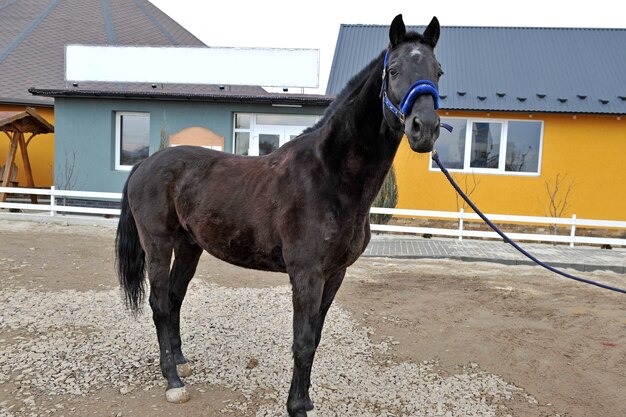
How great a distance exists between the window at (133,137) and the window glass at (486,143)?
9.66m

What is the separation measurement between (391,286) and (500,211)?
738 centimetres

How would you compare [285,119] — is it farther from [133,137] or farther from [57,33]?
[57,33]

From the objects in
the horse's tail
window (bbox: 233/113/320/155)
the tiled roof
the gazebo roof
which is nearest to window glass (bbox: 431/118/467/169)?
window (bbox: 233/113/320/155)

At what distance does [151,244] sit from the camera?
365 centimetres

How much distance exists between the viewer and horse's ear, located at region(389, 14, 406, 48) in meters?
2.49

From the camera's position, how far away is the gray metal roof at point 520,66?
12.6 m

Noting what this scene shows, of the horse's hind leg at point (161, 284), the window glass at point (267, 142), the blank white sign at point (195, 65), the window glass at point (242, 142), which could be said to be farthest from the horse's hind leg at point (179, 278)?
the blank white sign at point (195, 65)

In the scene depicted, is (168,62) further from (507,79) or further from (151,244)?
(151,244)

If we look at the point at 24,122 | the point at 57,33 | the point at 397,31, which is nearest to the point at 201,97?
the point at 24,122

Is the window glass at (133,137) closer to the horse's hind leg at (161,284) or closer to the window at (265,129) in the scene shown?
the window at (265,129)

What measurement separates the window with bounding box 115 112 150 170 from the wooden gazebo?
265 centimetres

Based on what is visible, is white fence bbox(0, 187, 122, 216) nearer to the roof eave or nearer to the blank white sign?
the roof eave

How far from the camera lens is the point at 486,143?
12.9 meters

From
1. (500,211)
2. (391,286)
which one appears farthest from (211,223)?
(500,211)
